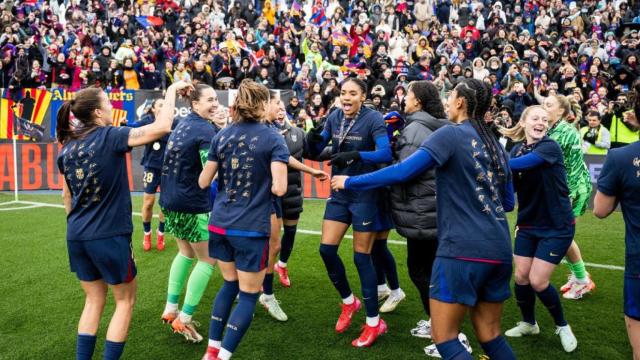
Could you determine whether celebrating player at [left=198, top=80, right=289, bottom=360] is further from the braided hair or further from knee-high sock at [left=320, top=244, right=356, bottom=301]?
the braided hair

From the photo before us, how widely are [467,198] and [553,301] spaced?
2.03m

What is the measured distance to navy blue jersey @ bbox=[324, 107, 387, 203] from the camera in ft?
16.0

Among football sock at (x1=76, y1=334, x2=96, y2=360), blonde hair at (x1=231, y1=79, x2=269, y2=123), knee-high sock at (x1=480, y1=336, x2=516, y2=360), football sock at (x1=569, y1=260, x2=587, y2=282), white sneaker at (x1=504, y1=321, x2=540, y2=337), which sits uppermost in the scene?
blonde hair at (x1=231, y1=79, x2=269, y2=123)

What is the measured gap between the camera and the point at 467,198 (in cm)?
320

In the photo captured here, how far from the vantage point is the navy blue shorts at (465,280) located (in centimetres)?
314

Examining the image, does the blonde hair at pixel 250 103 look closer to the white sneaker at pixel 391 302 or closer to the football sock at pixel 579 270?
the white sneaker at pixel 391 302

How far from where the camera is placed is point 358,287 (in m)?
6.45

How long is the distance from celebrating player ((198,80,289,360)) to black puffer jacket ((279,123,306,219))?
1859 mm

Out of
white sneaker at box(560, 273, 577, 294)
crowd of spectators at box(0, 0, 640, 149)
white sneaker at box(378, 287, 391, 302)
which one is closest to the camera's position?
white sneaker at box(378, 287, 391, 302)

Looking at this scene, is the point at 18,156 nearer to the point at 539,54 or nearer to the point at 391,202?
the point at 391,202

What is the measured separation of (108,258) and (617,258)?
667 cm

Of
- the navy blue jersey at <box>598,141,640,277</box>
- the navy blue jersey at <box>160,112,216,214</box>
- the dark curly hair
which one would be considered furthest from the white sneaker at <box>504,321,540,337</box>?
→ the navy blue jersey at <box>160,112,216,214</box>

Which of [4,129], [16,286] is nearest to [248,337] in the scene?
[16,286]

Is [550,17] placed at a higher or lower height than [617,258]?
higher
